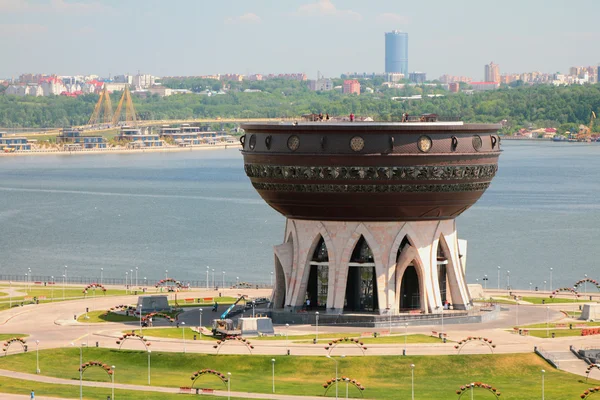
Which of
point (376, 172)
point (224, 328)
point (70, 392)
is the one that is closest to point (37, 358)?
point (70, 392)

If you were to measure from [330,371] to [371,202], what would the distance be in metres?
12.9

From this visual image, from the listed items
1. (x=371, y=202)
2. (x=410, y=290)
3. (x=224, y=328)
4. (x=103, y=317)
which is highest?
(x=371, y=202)

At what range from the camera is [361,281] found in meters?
82.3

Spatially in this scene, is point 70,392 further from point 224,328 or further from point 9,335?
point 9,335

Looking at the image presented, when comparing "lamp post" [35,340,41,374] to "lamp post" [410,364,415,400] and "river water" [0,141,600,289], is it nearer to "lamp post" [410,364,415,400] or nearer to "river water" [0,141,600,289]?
"lamp post" [410,364,415,400]

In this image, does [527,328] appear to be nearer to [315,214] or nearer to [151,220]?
[315,214]

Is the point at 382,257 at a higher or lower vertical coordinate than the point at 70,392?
higher

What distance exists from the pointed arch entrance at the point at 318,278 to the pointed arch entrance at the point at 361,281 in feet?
4.27

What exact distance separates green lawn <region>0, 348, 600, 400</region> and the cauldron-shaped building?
1032cm

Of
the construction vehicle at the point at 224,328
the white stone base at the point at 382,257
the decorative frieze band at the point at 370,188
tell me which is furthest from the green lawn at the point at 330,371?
the decorative frieze band at the point at 370,188

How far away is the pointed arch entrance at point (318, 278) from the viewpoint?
82.9 meters

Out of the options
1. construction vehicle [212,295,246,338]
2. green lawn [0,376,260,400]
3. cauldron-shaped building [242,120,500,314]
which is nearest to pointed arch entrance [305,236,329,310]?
cauldron-shaped building [242,120,500,314]

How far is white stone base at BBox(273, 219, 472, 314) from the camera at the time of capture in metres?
81.6

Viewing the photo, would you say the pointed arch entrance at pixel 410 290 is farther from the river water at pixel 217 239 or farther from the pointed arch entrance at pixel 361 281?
the river water at pixel 217 239
